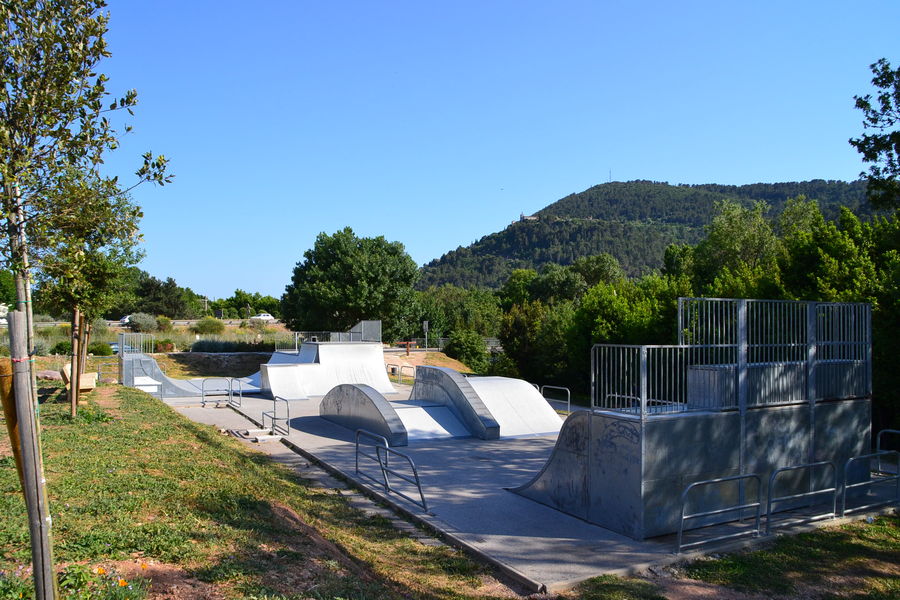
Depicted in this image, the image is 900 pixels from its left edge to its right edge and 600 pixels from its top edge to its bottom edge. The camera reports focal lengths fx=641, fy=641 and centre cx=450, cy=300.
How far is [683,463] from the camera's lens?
326 inches

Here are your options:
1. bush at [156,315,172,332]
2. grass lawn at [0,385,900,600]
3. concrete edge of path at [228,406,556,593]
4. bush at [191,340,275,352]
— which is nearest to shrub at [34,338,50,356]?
bush at [191,340,275,352]

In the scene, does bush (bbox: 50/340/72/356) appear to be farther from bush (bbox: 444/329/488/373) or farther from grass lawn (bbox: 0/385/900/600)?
grass lawn (bbox: 0/385/900/600)

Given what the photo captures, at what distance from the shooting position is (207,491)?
306 inches

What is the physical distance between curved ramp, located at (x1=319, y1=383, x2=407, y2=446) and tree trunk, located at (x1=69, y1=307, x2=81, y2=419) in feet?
19.9

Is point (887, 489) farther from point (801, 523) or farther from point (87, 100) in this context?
point (87, 100)

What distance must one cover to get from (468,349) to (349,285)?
9.07 meters

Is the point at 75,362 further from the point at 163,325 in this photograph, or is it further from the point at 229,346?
the point at 163,325

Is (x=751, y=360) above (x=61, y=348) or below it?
above

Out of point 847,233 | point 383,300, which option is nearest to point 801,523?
point 847,233

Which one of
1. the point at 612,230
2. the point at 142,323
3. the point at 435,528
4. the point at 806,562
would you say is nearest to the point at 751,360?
the point at 806,562

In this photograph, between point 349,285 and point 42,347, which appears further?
point 349,285

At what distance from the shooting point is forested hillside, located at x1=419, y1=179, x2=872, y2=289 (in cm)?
13900

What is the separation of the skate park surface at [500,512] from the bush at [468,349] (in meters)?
27.3

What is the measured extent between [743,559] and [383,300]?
3660cm
